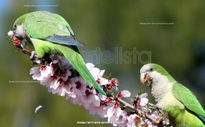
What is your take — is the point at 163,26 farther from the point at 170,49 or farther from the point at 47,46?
the point at 47,46

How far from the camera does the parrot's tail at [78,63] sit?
3.09 metres

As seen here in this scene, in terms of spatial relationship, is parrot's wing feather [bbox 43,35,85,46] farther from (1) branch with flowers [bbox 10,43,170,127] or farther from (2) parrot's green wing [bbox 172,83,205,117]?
(2) parrot's green wing [bbox 172,83,205,117]

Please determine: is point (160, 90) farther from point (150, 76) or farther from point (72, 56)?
point (72, 56)

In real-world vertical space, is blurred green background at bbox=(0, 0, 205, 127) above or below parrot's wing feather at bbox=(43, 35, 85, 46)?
below

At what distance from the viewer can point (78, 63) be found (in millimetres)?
3248

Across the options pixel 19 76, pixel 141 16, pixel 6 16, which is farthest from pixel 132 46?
pixel 6 16

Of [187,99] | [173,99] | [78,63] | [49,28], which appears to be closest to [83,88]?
[78,63]

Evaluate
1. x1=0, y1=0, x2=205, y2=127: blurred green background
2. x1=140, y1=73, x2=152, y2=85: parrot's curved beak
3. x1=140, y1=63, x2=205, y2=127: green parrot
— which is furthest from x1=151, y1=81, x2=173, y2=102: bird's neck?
x1=0, y1=0, x2=205, y2=127: blurred green background

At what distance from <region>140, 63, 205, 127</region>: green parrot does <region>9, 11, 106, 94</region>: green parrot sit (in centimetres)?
101

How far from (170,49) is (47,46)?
13973mm

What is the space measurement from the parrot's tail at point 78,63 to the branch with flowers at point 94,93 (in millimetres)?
65

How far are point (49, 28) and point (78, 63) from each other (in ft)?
2.53

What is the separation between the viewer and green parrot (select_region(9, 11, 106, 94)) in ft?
10.7

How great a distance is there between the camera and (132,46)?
1554cm
